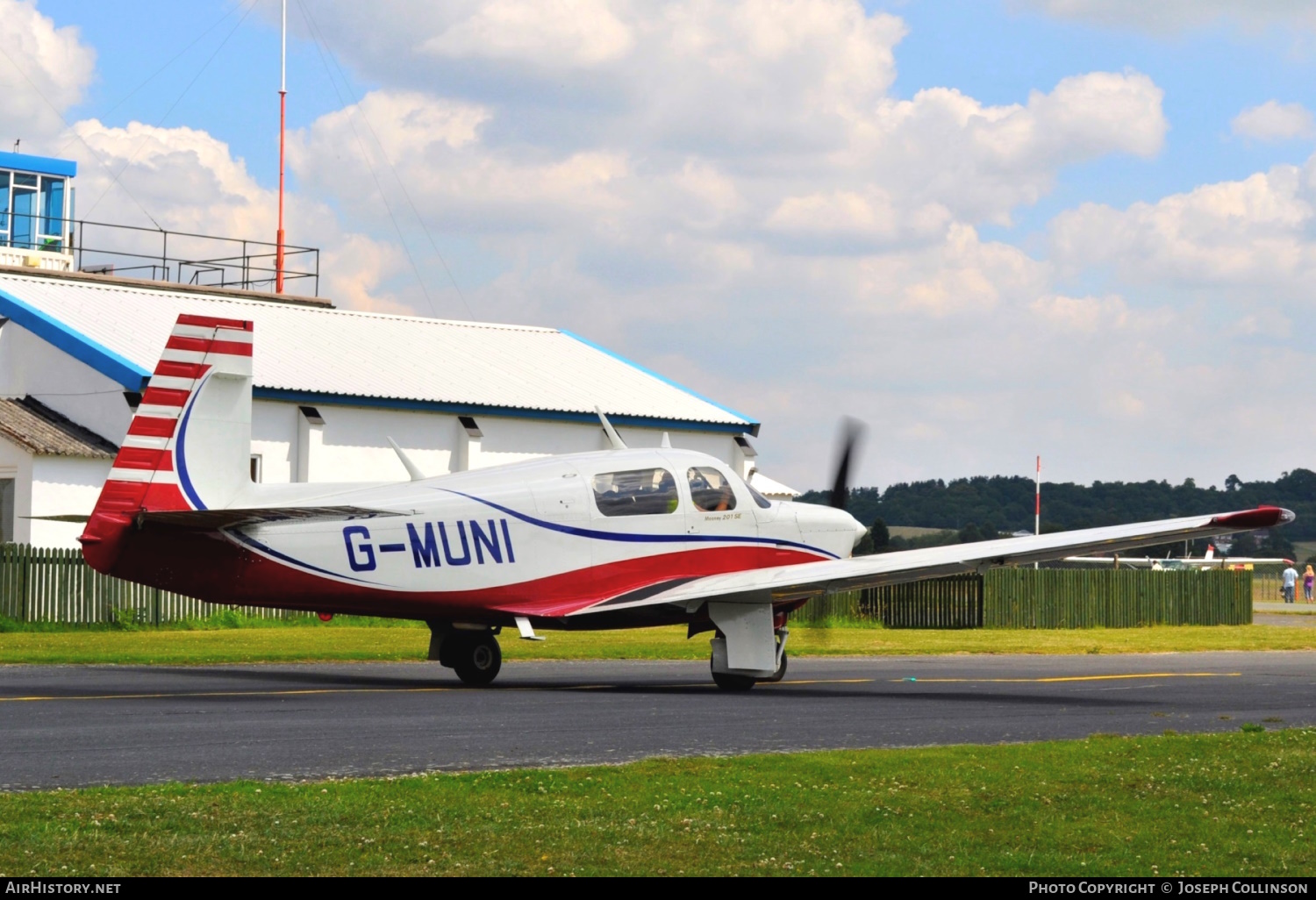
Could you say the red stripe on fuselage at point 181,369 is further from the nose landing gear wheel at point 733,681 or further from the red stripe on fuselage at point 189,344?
the nose landing gear wheel at point 733,681

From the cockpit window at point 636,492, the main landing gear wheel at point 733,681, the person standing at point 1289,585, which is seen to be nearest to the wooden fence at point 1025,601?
the main landing gear wheel at point 733,681

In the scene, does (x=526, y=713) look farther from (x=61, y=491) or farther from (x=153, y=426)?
(x=61, y=491)

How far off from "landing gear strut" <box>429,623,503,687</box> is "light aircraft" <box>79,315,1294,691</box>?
2cm

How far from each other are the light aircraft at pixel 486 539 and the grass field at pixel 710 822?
6.91 m

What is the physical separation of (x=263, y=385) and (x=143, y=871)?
1177 inches

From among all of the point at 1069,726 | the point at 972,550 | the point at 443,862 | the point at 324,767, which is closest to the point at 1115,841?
the point at 443,862

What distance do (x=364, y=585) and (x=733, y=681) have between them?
4.79m

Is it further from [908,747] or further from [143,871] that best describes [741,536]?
[143,871]

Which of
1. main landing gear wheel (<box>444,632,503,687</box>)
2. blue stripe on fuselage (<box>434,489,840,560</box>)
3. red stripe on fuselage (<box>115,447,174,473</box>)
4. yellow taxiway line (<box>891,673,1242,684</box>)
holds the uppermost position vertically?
red stripe on fuselage (<box>115,447,174,473</box>)

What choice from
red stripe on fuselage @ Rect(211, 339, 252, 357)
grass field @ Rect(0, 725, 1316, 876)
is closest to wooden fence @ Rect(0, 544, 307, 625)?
red stripe on fuselage @ Rect(211, 339, 252, 357)

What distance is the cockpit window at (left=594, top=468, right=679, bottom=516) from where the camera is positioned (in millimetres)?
19297

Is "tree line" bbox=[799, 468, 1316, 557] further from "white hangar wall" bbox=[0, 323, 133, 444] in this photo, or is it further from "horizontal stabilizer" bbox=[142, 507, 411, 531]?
"horizontal stabilizer" bbox=[142, 507, 411, 531]

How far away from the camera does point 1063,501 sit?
97.8m

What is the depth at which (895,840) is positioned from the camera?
338 inches
